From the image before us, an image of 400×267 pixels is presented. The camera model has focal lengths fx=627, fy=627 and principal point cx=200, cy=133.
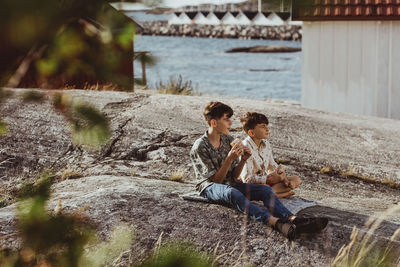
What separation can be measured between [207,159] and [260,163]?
52cm

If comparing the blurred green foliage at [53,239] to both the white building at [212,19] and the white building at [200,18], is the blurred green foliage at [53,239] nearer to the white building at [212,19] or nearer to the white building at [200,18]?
the white building at [212,19]

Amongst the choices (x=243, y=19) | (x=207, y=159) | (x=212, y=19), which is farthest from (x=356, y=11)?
(x=212, y=19)

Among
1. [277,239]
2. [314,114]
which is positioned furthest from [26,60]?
[314,114]

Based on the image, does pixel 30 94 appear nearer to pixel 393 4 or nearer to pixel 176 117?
pixel 176 117

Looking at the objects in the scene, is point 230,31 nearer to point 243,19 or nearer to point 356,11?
point 243,19

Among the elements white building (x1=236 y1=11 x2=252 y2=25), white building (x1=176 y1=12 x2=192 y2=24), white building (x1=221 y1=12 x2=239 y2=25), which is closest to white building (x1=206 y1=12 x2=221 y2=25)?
white building (x1=221 y1=12 x2=239 y2=25)

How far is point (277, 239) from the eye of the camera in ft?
15.1

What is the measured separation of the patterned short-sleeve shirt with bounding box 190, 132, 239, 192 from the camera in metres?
5.18

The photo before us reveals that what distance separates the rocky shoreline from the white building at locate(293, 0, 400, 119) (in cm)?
6282

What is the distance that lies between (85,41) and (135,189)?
4091 mm

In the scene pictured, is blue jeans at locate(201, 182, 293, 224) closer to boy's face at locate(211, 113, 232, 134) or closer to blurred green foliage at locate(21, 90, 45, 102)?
boy's face at locate(211, 113, 232, 134)

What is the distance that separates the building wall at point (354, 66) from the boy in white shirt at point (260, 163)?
7.33m

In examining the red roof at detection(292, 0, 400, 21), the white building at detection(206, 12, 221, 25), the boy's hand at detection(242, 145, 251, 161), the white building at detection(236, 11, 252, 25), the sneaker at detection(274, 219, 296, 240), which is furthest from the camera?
the white building at detection(206, 12, 221, 25)

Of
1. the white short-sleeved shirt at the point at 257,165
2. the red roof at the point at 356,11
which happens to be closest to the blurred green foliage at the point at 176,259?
the white short-sleeved shirt at the point at 257,165
